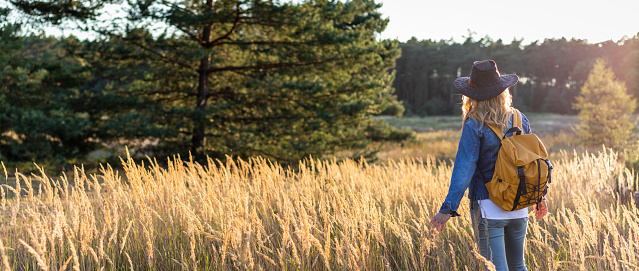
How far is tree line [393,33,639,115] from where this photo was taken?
194 feet

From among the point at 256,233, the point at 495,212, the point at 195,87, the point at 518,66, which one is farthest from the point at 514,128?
the point at 518,66

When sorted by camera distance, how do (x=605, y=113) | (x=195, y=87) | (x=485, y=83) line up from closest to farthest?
(x=485, y=83) < (x=195, y=87) < (x=605, y=113)

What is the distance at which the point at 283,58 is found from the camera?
11.1 metres

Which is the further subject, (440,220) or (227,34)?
(227,34)

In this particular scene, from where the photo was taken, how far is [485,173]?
2.58m

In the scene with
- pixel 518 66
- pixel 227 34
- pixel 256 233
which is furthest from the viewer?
pixel 518 66

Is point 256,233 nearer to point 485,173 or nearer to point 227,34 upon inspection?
point 485,173

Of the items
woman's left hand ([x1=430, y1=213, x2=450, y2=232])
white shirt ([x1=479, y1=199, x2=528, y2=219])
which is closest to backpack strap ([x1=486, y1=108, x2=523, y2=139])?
white shirt ([x1=479, y1=199, x2=528, y2=219])

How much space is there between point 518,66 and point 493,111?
6639 centimetres

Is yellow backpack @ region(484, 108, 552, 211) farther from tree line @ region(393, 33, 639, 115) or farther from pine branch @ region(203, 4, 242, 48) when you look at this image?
tree line @ region(393, 33, 639, 115)

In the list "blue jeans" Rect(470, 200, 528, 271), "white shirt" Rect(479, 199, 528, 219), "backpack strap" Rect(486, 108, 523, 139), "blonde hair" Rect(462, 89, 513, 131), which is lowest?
"blue jeans" Rect(470, 200, 528, 271)

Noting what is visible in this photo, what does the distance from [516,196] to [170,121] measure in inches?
390

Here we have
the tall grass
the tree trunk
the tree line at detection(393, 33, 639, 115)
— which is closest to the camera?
the tall grass

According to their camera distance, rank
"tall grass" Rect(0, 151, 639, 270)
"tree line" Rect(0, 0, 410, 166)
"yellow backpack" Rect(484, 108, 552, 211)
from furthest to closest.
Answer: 1. "tree line" Rect(0, 0, 410, 166)
2. "tall grass" Rect(0, 151, 639, 270)
3. "yellow backpack" Rect(484, 108, 552, 211)
